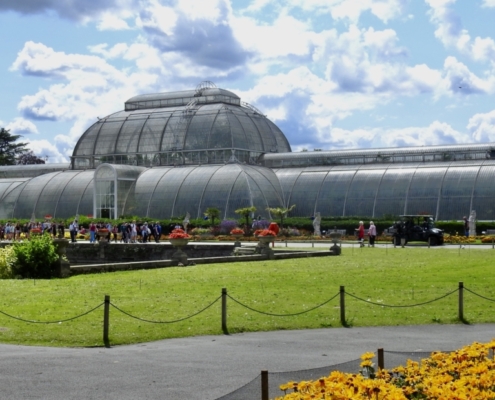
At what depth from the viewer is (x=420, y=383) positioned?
32.3 ft

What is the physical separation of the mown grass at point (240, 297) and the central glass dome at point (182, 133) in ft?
168

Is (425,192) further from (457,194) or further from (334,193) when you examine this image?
(334,193)

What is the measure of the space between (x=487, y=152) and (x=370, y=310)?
5922 centimetres

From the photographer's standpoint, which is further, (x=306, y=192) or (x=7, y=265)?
(x=306, y=192)

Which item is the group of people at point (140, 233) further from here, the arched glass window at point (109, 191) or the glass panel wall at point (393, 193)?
the glass panel wall at point (393, 193)

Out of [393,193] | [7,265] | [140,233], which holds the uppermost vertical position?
[393,193]

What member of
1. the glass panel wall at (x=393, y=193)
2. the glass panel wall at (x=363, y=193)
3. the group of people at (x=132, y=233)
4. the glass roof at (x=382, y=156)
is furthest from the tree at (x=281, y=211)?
the group of people at (x=132, y=233)

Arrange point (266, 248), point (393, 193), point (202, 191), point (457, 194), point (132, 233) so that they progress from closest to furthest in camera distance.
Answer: point (266, 248) → point (132, 233) → point (457, 194) → point (393, 193) → point (202, 191)

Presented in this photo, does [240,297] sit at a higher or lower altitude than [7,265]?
lower

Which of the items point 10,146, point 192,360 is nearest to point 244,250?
point 192,360

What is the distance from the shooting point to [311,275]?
108ft

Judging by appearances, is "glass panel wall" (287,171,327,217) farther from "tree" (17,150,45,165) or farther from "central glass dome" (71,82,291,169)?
"tree" (17,150,45,165)

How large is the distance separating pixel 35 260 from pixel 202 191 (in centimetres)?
4571

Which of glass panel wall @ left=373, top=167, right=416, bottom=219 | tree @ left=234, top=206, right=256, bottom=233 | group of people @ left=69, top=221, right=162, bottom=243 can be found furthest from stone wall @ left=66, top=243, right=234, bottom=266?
glass panel wall @ left=373, top=167, right=416, bottom=219
